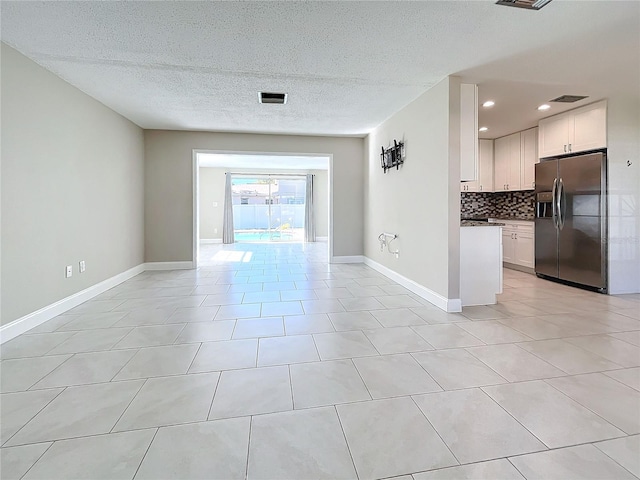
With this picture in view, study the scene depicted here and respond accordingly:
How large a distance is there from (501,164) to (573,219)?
1.97 metres

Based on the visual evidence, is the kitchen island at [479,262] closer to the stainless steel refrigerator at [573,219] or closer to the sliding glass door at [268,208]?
the stainless steel refrigerator at [573,219]

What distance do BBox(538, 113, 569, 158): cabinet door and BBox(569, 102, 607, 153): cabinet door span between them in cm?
8

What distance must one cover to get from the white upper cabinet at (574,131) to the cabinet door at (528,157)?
0.36 metres

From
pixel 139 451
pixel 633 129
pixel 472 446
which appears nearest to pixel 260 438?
pixel 139 451

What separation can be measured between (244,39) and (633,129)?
15.7ft

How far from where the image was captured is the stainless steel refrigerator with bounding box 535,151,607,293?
3.99 meters

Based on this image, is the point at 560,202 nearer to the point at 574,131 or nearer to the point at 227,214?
the point at 574,131

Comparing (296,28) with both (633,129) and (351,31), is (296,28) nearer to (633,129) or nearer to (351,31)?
(351,31)

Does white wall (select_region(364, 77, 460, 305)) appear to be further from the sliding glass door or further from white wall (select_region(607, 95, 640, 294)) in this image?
the sliding glass door

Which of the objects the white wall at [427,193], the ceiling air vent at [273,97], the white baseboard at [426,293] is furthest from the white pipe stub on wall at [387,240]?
the ceiling air vent at [273,97]

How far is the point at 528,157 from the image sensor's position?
5297 mm

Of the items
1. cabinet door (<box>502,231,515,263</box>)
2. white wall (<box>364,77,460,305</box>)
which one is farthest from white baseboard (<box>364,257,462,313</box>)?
cabinet door (<box>502,231,515,263</box>)

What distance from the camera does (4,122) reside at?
2.50 metres

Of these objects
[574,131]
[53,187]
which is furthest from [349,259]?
[53,187]
